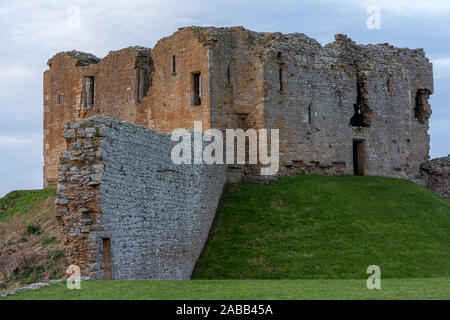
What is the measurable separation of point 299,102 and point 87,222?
47.4 feet

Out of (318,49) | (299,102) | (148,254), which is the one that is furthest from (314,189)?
(148,254)

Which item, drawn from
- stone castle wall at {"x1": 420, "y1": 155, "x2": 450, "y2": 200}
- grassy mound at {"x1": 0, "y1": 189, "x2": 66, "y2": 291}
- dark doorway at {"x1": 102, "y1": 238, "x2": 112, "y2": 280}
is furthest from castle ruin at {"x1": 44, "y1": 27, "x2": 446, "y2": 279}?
grassy mound at {"x1": 0, "y1": 189, "x2": 66, "y2": 291}

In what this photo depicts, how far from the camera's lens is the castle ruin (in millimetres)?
15188

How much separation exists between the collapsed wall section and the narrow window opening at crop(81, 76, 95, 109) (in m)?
15.4

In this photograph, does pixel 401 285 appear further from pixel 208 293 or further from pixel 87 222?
pixel 87 222

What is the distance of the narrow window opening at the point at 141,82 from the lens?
31.2 metres

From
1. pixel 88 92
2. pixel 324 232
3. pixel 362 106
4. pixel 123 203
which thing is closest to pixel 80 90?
pixel 88 92

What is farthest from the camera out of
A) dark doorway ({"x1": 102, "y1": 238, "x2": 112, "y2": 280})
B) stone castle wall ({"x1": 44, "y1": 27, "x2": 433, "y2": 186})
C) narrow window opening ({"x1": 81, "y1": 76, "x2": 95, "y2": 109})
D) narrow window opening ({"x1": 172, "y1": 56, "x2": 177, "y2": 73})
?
narrow window opening ({"x1": 81, "y1": 76, "x2": 95, "y2": 109})

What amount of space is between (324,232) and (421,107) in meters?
16.3

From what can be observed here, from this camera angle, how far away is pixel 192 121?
2677cm

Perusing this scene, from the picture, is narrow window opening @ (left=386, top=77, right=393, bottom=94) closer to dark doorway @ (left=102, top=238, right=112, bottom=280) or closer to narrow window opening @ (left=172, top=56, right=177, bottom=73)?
narrow window opening @ (left=172, top=56, right=177, bottom=73)

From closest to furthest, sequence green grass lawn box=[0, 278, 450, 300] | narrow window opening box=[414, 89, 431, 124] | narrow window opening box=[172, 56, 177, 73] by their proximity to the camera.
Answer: green grass lawn box=[0, 278, 450, 300] → narrow window opening box=[172, 56, 177, 73] → narrow window opening box=[414, 89, 431, 124]
